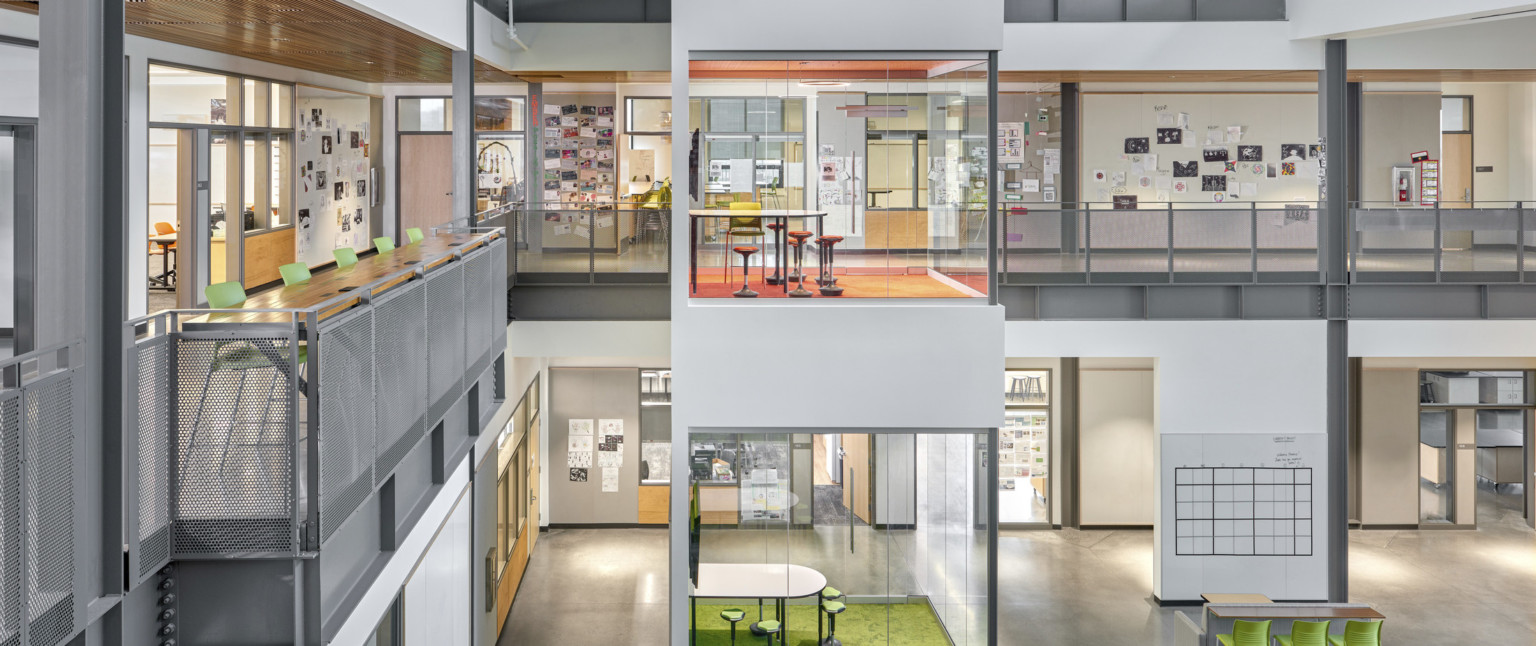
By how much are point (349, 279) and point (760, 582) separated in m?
5.83

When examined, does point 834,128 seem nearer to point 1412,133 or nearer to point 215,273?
point 215,273

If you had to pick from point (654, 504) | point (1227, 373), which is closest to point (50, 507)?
point (1227, 373)

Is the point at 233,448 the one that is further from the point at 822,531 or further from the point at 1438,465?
the point at 1438,465

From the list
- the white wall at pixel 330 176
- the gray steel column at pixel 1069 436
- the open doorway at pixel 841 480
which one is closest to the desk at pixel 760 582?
the open doorway at pixel 841 480

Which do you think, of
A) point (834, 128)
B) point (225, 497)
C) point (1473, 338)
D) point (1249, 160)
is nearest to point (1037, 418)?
point (1249, 160)

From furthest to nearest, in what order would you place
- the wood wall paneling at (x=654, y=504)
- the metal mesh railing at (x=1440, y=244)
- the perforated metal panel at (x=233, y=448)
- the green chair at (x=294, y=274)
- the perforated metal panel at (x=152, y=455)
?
the wood wall paneling at (x=654, y=504) → the metal mesh railing at (x=1440, y=244) → the green chair at (x=294, y=274) → the perforated metal panel at (x=233, y=448) → the perforated metal panel at (x=152, y=455)

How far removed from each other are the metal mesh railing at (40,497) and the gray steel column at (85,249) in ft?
0.30

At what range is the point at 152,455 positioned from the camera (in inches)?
146

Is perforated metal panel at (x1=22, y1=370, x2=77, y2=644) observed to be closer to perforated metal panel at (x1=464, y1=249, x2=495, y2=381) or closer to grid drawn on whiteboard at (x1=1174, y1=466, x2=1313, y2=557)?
perforated metal panel at (x1=464, y1=249, x2=495, y2=381)

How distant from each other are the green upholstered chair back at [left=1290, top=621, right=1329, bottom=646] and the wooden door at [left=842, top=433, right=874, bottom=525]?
4355 mm

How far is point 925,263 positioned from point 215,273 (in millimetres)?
7947

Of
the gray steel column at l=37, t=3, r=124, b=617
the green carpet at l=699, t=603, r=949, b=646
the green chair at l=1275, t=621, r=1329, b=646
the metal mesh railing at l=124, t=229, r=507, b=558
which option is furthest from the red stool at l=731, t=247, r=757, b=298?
the gray steel column at l=37, t=3, r=124, b=617

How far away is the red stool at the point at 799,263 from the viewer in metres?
10.8

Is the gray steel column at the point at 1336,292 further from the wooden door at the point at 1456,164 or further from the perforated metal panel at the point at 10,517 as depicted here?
the perforated metal panel at the point at 10,517
